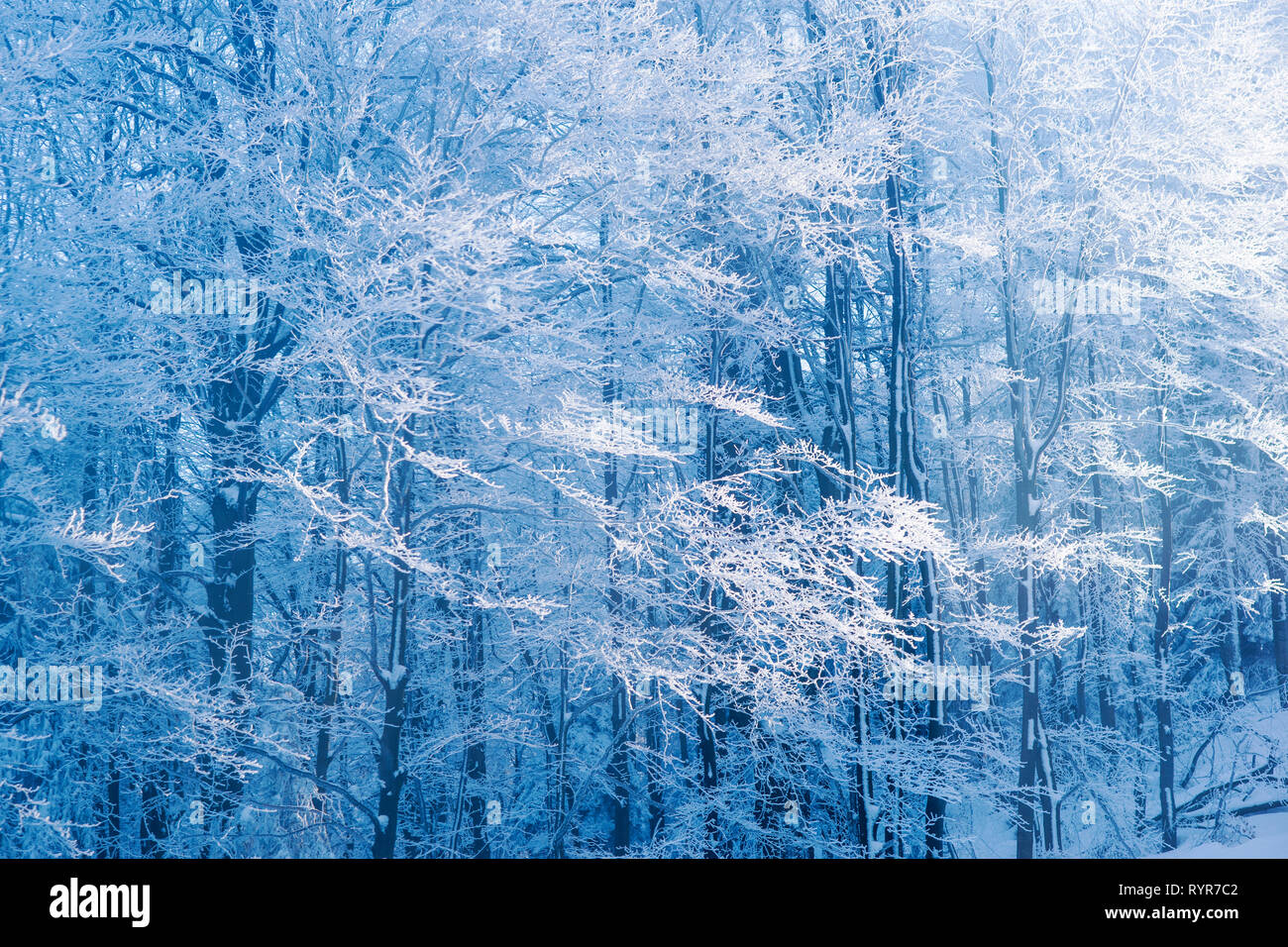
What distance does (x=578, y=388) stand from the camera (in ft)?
29.9

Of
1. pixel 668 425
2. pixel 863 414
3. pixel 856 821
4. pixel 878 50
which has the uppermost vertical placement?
pixel 878 50

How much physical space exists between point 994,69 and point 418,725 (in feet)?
34.0

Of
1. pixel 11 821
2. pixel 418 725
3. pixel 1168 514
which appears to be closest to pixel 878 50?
pixel 1168 514

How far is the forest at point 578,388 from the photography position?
812 centimetres

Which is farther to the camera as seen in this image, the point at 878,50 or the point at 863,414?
the point at 863,414

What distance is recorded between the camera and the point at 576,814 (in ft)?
34.9

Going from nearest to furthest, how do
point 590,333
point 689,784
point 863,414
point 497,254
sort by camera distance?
point 497,254 → point 590,333 → point 689,784 → point 863,414

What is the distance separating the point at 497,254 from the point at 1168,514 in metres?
10.7

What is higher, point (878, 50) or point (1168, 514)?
point (878, 50)

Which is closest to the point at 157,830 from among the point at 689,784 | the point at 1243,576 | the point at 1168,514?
the point at 689,784

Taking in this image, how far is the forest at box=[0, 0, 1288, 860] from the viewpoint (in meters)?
8.12
